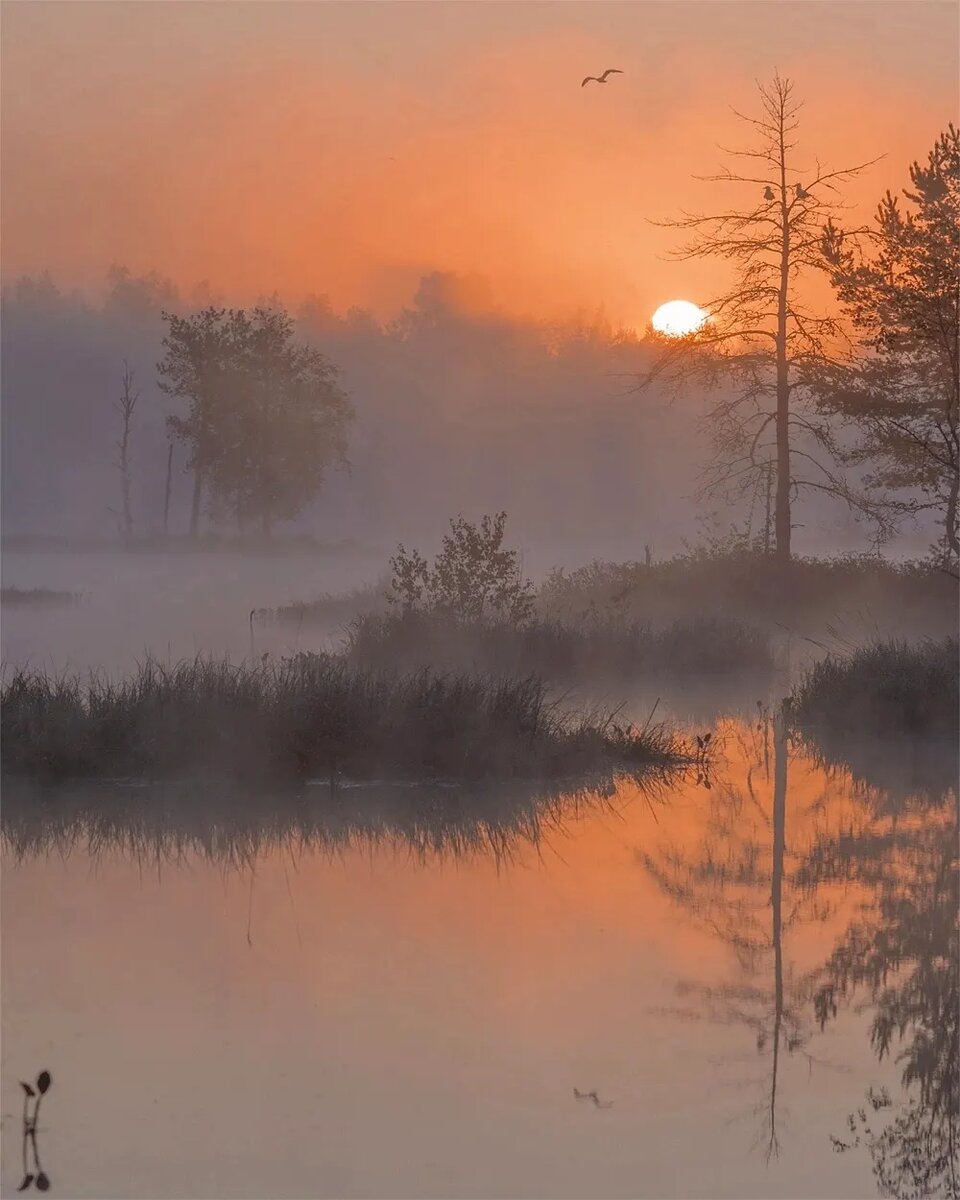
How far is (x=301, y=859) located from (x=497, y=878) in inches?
55.7

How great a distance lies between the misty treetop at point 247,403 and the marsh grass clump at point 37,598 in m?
17.4

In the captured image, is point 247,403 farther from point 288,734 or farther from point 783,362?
point 288,734

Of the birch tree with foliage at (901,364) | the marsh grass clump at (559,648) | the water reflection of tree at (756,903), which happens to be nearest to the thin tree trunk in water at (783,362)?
the birch tree with foliage at (901,364)

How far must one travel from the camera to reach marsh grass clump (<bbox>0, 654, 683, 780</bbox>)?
13.0m

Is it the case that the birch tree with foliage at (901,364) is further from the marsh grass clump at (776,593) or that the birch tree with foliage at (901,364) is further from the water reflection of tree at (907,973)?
the water reflection of tree at (907,973)

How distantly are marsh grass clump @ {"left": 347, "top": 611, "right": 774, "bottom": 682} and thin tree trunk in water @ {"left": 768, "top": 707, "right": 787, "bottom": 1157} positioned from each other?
4945 mm

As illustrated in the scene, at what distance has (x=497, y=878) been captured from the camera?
970 cm

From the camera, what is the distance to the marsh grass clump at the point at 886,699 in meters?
15.8

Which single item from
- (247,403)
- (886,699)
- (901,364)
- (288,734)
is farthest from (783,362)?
(247,403)

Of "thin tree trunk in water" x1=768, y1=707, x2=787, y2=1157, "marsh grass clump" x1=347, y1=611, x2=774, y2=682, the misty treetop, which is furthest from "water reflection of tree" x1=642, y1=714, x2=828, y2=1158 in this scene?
the misty treetop

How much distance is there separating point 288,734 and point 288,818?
5.23ft

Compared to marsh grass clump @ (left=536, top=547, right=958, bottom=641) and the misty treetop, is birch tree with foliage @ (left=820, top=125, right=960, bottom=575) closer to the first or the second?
marsh grass clump @ (left=536, top=547, right=958, bottom=641)

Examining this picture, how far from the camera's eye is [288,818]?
11.5 metres

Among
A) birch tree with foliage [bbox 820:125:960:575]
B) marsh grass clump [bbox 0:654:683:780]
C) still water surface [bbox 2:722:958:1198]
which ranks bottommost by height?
still water surface [bbox 2:722:958:1198]
